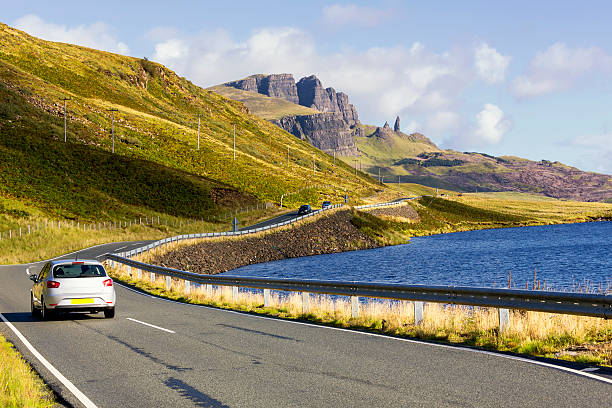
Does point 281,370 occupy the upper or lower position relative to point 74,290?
lower

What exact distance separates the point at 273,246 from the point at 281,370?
59.6 m

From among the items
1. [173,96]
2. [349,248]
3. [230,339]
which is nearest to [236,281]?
[230,339]

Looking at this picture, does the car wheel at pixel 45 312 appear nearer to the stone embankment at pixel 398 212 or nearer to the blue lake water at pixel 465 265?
the blue lake water at pixel 465 265

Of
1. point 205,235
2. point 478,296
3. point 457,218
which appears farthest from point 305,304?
point 457,218

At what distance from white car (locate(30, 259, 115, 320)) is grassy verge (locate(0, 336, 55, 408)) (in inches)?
233

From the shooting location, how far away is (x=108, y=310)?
53.7 ft

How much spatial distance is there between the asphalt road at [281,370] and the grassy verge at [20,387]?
235 mm

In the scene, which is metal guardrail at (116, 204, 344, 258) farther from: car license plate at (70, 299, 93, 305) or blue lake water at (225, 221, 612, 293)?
car license plate at (70, 299, 93, 305)

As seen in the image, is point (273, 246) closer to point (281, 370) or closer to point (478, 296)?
point (478, 296)

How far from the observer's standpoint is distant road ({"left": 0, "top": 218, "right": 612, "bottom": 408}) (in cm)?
728

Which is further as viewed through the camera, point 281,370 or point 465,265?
point 465,265

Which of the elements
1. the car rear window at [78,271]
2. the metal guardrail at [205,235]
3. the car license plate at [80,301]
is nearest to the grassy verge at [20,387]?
the car license plate at [80,301]

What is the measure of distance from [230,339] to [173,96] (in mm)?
190396

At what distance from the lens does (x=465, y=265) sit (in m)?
55.2
